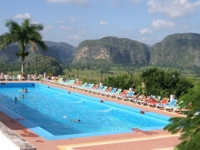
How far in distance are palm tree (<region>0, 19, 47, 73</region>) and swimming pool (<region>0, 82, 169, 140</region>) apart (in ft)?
21.1

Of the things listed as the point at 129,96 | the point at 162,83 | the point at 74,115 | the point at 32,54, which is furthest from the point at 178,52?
the point at 74,115

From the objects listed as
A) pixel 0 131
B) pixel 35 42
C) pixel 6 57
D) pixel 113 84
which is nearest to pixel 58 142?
pixel 0 131

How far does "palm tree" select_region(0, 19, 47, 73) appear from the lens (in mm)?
24156

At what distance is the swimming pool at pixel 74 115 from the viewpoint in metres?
10.1

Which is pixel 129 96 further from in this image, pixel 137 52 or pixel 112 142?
pixel 137 52

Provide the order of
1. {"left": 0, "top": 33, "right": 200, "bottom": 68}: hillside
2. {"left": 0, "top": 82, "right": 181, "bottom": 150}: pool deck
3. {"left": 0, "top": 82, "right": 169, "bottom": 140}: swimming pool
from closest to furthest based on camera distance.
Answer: {"left": 0, "top": 82, "right": 181, "bottom": 150}: pool deck, {"left": 0, "top": 82, "right": 169, "bottom": 140}: swimming pool, {"left": 0, "top": 33, "right": 200, "bottom": 68}: hillside

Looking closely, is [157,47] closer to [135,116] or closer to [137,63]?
[137,63]

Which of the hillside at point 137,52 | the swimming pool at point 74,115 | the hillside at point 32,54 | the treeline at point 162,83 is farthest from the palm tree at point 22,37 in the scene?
the hillside at point 137,52

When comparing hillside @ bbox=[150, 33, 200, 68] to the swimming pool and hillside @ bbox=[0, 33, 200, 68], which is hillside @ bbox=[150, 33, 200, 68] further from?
the swimming pool

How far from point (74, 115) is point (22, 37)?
13440 millimetres

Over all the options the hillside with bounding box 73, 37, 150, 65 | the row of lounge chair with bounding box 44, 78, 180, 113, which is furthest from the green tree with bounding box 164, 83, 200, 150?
the hillside with bounding box 73, 37, 150, 65

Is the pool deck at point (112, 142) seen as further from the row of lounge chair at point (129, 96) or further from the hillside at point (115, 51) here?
the hillside at point (115, 51)

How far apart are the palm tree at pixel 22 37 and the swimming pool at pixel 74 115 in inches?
254

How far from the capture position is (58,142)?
7.49m
